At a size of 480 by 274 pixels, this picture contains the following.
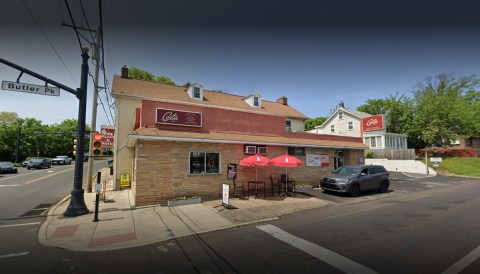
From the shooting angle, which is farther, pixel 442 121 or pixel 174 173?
pixel 442 121

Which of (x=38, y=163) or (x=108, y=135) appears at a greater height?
(x=108, y=135)

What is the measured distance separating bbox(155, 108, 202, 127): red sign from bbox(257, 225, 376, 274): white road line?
290 inches

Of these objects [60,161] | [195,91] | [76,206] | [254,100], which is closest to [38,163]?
[60,161]

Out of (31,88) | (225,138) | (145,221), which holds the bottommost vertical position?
(145,221)

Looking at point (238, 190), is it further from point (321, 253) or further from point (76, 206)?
point (321, 253)

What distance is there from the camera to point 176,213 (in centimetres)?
977

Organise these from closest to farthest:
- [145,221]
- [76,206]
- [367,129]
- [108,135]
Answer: [145,221] < [76,206] < [108,135] < [367,129]

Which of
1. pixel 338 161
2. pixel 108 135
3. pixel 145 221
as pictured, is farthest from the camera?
pixel 338 161

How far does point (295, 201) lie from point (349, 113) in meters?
28.8

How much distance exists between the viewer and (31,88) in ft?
30.1

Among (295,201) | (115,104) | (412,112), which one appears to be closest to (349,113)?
(412,112)

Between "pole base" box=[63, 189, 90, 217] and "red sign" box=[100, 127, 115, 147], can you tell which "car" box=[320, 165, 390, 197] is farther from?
"red sign" box=[100, 127, 115, 147]

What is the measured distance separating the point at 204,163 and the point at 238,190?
258 cm

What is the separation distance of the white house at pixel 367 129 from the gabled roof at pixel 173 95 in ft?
33.3
